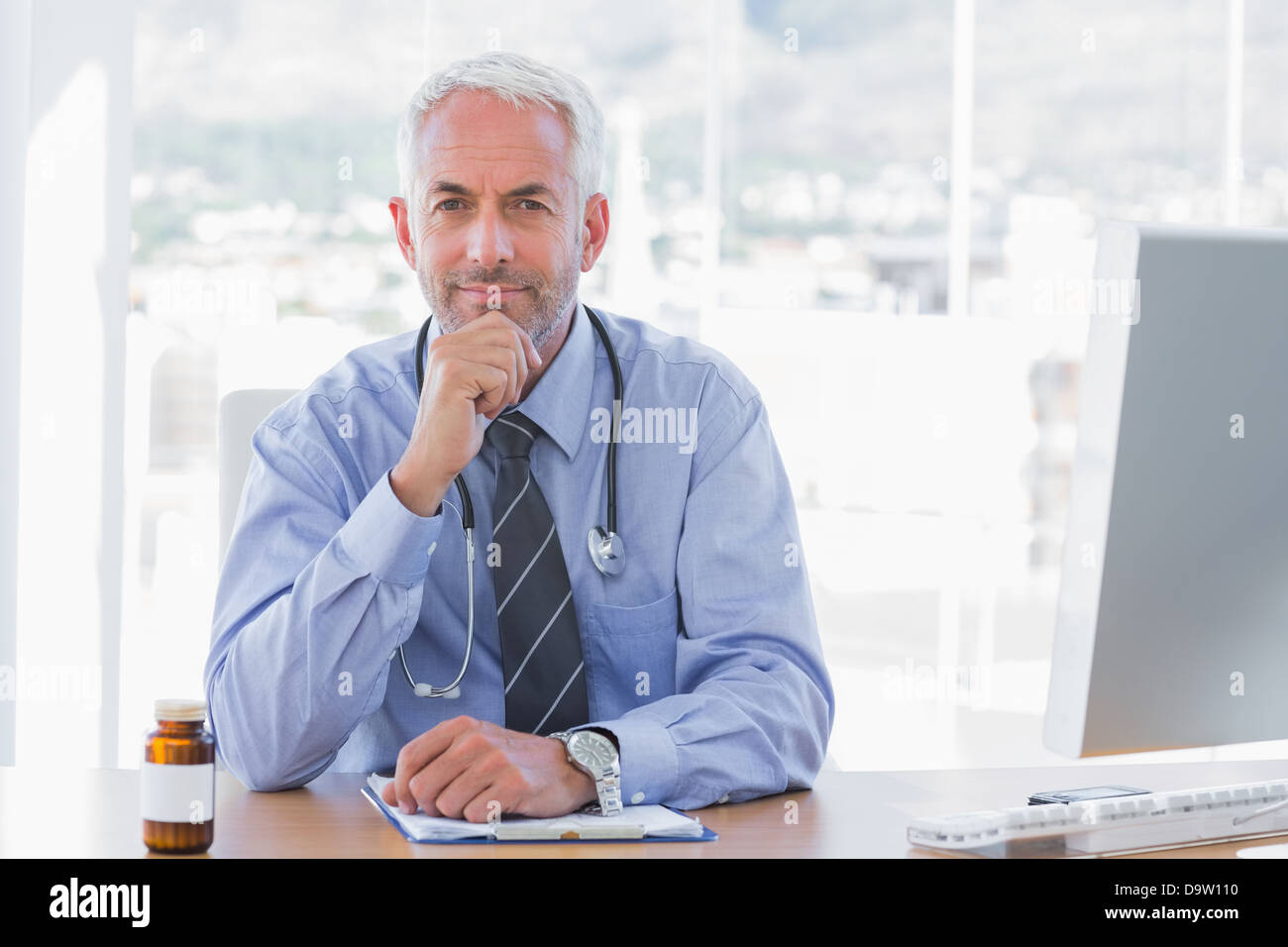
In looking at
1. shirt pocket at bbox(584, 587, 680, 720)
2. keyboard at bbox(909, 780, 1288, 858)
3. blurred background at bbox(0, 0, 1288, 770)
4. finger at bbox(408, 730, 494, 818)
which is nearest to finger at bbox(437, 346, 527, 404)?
shirt pocket at bbox(584, 587, 680, 720)

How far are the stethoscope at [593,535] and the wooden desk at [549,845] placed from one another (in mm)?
148

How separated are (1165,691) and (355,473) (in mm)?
969

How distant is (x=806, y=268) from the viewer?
4027 millimetres

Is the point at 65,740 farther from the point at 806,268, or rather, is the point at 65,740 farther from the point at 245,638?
the point at 806,268

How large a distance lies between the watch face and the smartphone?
1.30 ft

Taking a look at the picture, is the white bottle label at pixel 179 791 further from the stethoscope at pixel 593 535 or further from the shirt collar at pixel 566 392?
the shirt collar at pixel 566 392

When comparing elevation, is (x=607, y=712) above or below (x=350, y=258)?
below

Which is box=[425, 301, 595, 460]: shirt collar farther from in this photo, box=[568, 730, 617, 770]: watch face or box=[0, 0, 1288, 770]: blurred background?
box=[0, 0, 1288, 770]: blurred background

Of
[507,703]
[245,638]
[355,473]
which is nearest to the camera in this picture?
[245,638]

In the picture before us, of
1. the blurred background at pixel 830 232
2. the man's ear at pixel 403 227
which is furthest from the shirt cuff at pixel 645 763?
the blurred background at pixel 830 232

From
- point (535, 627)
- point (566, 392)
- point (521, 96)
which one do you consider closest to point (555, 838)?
point (535, 627)

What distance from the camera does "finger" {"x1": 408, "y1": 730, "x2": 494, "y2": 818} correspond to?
1.21 meters

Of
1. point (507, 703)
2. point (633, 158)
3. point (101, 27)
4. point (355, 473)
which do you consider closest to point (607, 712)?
point (507, 703)
